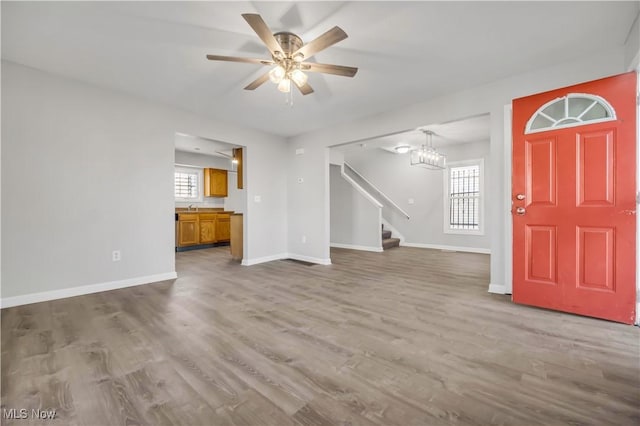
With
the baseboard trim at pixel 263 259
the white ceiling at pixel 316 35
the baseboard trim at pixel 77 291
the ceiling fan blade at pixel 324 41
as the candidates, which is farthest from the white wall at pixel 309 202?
the ceiling fan blade at pixel 324 41

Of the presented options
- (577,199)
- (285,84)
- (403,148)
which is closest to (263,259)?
(285,84)

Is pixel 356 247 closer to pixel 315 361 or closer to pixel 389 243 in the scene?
pixel 389 243

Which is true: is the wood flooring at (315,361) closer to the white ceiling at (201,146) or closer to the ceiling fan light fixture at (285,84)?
the ceiling fan light fixture at (285,84)

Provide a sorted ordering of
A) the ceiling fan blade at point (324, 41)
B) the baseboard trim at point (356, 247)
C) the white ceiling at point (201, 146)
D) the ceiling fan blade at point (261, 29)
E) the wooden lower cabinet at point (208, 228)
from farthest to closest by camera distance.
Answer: the wooden lower cabinet at point (208, 228)
the baseboard trim at point (356, 247)
the white ceiling at point (201, 146)
the ceiling fan blade at point (324, 41)
the ceiling fan blade at point (261, 29)

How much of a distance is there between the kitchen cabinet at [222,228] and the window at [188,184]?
98 cm

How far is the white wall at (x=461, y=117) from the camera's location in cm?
279

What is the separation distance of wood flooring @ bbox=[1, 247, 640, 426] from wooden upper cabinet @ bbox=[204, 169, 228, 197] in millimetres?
4891

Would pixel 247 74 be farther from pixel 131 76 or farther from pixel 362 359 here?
pixel 362 359

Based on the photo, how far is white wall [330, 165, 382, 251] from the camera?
6637 millimetres

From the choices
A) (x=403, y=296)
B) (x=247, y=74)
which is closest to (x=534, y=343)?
(x=403, y=296)

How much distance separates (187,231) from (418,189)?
6098 millimetres

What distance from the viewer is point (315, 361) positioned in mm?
1809

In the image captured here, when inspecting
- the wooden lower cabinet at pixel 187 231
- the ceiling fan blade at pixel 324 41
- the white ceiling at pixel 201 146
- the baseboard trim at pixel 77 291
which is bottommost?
the baseboard trim at pixel 77 291

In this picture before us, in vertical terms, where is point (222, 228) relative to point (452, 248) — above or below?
above
